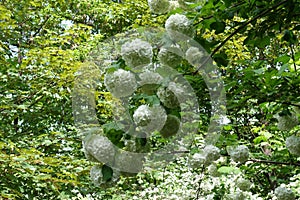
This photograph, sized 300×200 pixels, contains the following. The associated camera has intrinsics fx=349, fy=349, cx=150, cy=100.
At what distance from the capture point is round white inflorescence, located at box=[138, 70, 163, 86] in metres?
0.84

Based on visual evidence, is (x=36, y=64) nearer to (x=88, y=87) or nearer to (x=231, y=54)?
(x=88, y=87)

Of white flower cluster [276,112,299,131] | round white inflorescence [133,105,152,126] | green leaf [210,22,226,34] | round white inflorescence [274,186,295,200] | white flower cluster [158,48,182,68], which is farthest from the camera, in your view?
round white inflorescence [274,186,295,200]

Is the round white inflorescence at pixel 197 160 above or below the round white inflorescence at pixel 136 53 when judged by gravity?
below

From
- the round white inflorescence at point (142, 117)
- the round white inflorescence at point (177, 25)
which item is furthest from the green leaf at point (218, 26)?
the round white inflorescence at point (142, 117)

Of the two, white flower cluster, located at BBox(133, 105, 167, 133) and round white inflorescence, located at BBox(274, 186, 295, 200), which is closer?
white flower cluster, located at BBox(133, 105, 167, 133)

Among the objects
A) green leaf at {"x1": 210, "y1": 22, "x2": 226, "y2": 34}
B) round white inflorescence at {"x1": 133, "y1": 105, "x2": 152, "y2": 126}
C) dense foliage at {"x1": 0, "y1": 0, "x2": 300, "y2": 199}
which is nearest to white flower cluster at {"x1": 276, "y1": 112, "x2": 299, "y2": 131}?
dense foliage at {"x1": 0, "y1": 0, "x2": 300, "y2": 199}

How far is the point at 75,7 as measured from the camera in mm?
5039

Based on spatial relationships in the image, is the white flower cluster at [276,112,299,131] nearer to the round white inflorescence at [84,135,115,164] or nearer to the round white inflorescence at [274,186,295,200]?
the round white inflorescence at [274,186,295,200]

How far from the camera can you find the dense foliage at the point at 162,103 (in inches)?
40.1

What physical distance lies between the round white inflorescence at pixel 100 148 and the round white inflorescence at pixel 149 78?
→ 0.55 ft

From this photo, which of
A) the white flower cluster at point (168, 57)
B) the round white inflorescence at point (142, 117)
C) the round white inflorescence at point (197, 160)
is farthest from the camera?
the round white inflorescence at point (197, 160)

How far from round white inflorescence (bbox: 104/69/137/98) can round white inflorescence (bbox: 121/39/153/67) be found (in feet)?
0.12

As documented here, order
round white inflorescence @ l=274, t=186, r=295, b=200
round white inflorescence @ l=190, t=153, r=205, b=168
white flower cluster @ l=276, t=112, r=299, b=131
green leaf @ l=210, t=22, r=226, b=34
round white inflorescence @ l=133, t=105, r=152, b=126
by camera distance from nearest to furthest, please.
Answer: round white inflorescence @ l=133, t=105, r=152, b=126, green leaf @ l=210, t=22, r=226, b=34, white flower cluster @ l=276, t=112, r=299, b=131, round white inflorescence @ l=190, t=153, r=205, b=168, round white inflorescence @ l=274, t=186, r=295, b=200

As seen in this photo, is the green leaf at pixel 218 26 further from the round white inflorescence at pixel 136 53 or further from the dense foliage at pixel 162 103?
the round white inflorescence at pixel 136 53
